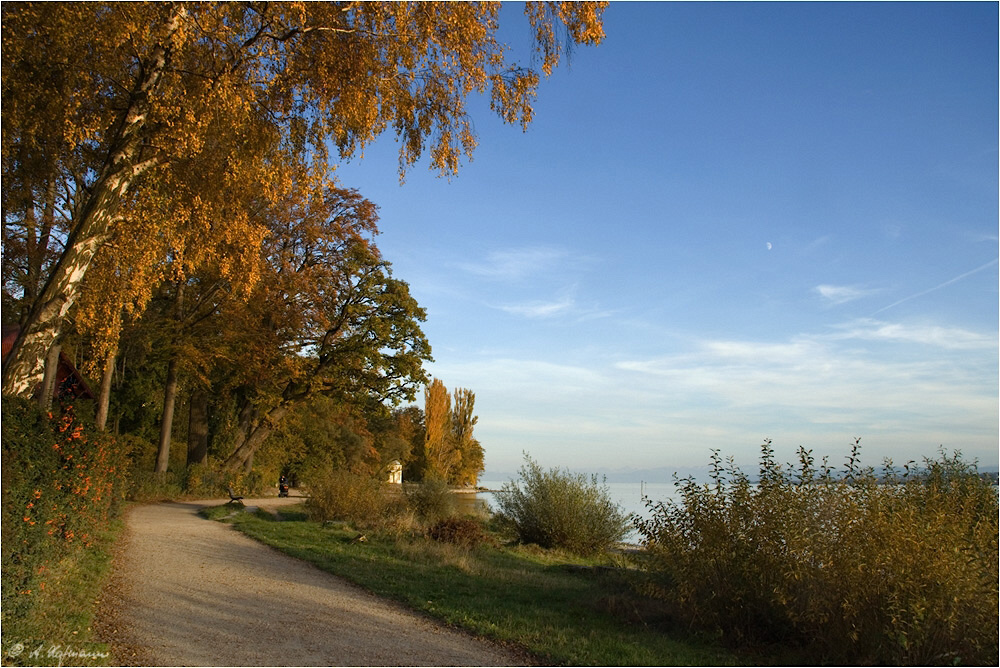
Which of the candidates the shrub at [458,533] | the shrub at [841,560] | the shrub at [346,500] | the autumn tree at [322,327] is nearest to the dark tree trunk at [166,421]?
the autumn tree at [322,327]

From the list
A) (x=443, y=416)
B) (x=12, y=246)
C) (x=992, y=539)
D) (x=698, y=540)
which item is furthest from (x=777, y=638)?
(x=443, y=416)

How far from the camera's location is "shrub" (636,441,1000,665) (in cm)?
662

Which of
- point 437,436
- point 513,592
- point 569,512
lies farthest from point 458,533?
point 437,436

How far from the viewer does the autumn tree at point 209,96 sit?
756cm

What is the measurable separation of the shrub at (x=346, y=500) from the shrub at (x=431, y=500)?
27.3 inches

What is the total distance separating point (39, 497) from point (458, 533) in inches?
367

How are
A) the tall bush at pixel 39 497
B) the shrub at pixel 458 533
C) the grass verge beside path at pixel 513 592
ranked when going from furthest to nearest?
1. the shrub at pixel 458 533
2. the grass verge beside path at pixel 513 592
3. the tall bush at pixel 39 497

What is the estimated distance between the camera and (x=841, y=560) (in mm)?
7156

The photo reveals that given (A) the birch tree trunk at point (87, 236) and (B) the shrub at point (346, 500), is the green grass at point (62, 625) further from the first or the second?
(B) the shrub at point (346, 500)

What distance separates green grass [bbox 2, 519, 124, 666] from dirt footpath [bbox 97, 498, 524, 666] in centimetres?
20

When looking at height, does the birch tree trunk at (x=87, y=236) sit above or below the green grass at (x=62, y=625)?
above

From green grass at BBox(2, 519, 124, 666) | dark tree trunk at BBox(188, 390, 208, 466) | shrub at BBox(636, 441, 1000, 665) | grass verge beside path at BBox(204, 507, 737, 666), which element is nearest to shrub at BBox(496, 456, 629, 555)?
grass verge beside path at BBox(204, 507, 737, 666)

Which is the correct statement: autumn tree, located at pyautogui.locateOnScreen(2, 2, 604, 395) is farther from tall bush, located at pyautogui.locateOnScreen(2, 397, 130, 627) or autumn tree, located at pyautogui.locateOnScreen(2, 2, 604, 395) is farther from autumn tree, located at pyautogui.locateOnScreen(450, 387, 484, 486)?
autumn tree, located at pyautogui.locateOnScreen(450, 387, 484, 486)

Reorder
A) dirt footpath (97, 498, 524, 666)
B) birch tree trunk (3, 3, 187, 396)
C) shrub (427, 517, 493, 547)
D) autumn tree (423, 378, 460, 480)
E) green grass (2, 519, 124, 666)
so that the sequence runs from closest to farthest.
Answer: green grass (2, 519, 124, 666)
dirt footpath (97, 498, 524, 666)
birch tree trunk (3, 3, 187, 396)
shrub (427, 517, 493, 547)
autumn tree (423, 378, 460, 480)
